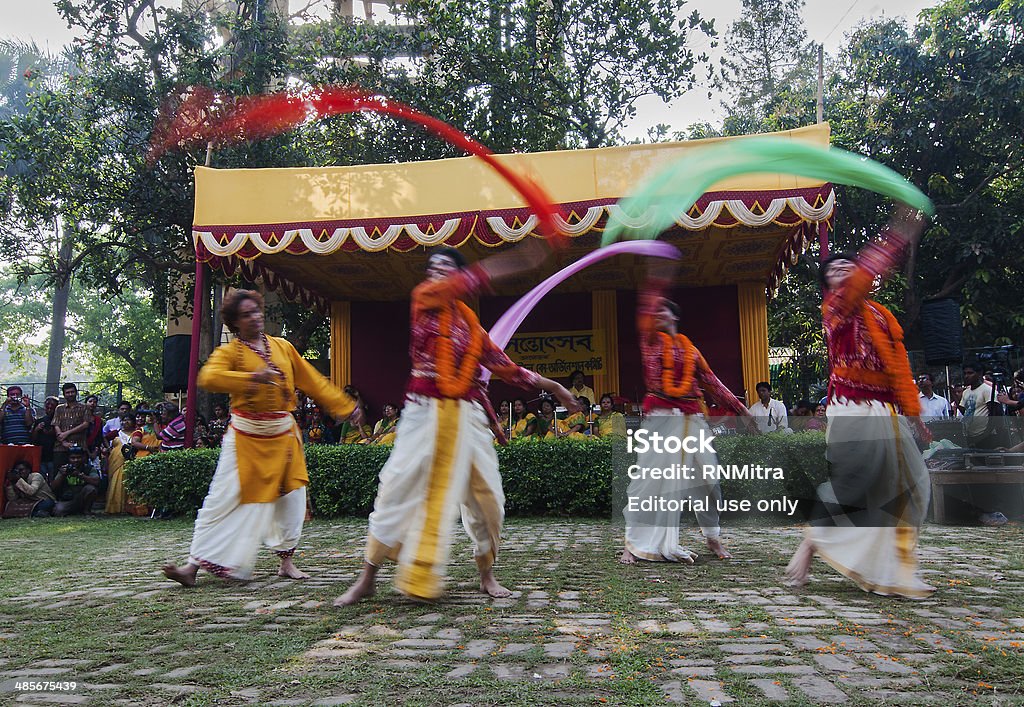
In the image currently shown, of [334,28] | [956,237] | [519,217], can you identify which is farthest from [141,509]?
[956,237]

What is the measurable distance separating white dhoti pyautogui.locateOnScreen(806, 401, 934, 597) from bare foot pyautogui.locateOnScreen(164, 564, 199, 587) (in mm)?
3555

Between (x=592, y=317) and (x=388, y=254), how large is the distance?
4.05m

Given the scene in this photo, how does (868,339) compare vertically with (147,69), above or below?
below

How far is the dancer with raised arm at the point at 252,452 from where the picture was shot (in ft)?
15.0

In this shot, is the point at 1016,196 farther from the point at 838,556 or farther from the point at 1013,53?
the point at 838,556

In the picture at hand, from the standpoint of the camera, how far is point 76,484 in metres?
11.4

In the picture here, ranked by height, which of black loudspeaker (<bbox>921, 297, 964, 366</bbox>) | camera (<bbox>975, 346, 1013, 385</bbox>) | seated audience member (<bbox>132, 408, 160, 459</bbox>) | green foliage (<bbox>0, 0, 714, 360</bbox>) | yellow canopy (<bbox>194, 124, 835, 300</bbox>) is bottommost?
seated audience member (<bbox>132, 408, 160, 459</bbox>)

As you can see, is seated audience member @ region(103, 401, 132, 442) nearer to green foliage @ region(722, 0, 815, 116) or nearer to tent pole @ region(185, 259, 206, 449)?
tent pole @ region(185, 259, 206, 449)

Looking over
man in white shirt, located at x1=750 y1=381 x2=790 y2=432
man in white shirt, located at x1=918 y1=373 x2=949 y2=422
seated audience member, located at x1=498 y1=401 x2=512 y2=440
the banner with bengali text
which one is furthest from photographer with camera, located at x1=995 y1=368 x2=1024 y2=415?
seated audience member, located at x1=498 y1=401 x2=512 y2=440

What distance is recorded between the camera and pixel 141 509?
11.0 meters

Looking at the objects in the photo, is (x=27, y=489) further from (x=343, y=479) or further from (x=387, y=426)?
(x=343, y=479)

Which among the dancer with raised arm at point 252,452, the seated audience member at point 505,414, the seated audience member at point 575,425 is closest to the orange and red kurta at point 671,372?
the dancer with raised arm at point 252,452

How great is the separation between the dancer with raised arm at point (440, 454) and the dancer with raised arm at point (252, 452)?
2.78 ft

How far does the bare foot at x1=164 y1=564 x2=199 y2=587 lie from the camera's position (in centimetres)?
451
